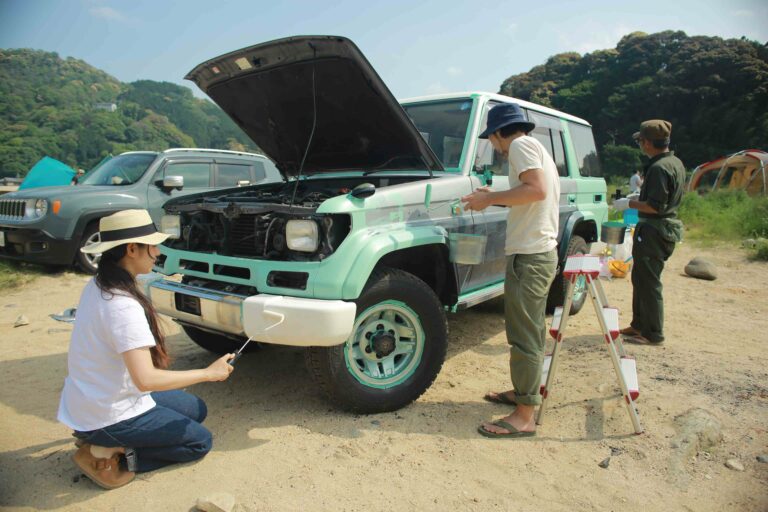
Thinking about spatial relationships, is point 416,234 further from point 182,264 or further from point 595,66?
point 595,66

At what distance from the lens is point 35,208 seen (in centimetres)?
669

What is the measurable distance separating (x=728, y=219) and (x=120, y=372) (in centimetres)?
1323

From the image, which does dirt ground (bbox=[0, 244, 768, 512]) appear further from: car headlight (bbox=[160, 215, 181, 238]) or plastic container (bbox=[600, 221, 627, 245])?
plastic container (bbox=[600, 221, 627, 245])

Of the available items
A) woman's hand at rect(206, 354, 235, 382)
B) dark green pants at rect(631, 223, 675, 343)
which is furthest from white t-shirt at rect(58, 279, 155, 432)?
dark green pants at rect(631, 223, 675, 343)

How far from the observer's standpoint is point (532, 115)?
14.7 feet

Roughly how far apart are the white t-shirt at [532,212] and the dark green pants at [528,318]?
7cm

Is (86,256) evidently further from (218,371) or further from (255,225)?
(218,371)

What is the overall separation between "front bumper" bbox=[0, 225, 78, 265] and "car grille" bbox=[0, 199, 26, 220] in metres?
0.19

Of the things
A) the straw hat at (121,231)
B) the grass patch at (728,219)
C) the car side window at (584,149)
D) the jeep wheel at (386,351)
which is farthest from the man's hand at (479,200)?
the grass patch at (728,219)

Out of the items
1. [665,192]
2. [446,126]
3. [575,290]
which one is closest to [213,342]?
[446,126]

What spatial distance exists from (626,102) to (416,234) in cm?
4154

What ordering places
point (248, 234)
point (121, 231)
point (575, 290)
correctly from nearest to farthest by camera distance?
1. point (121, 231)
2. point (248, 234)
3. point (575, 290)

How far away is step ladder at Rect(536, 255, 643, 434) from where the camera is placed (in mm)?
2898

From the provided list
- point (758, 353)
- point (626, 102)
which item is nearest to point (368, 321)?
point (758, 353)
